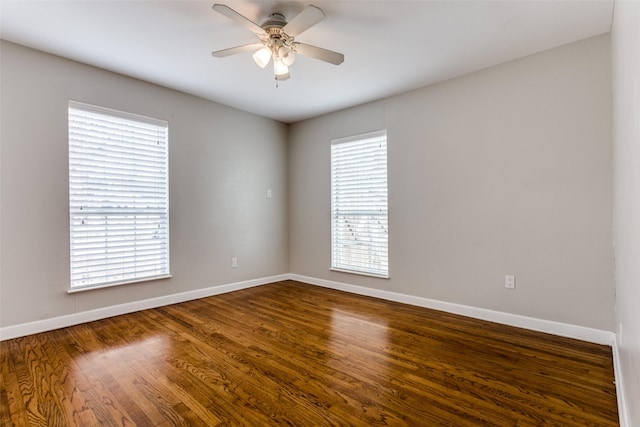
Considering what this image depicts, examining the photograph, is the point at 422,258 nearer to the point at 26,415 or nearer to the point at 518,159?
the point at 518,159

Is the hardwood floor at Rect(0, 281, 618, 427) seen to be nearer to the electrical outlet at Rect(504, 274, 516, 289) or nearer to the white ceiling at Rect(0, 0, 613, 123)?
the electrical outlet at Rect(504, 274, 516, 289)

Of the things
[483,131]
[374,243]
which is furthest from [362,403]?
[483,131]

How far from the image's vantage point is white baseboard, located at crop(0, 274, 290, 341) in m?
2.81

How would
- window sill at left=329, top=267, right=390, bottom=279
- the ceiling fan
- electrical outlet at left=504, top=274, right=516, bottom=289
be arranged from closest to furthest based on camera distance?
1. the ceiling fan
2. electrical outlet at left=504, top=274, right=516, bottom=289
3. window sill at left=329, top=267, right=390, bottom=279

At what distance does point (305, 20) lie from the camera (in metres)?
2.12

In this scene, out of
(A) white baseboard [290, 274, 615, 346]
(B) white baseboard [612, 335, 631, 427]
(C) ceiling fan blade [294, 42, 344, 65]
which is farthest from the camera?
(A) white baseboard [290, 274, 615, 346]

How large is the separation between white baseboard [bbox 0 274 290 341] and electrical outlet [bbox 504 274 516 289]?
3.31m

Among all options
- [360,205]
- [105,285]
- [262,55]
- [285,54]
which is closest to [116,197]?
[105,285]

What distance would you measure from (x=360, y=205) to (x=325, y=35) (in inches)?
89.6

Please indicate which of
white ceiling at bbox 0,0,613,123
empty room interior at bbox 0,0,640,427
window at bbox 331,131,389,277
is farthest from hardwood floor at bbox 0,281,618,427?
white ceiling at bbox 0,0,613,123

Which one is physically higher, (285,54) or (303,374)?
(285,54)

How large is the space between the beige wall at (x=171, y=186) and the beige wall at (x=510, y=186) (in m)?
1.70

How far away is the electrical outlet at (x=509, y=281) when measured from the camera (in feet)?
10.2

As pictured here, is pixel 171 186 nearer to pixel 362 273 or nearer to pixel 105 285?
pixel 105 285
